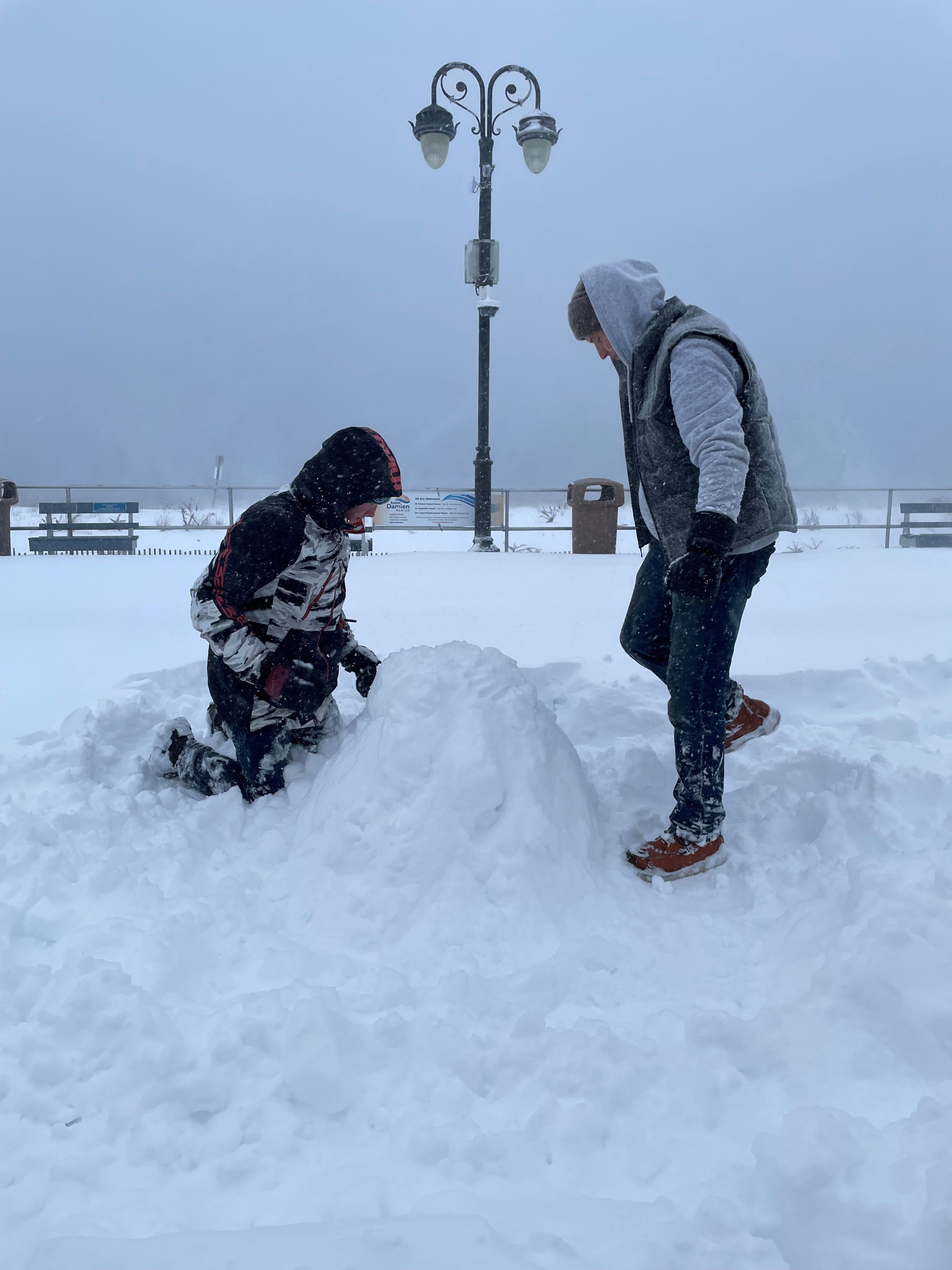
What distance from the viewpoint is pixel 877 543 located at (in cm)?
1591

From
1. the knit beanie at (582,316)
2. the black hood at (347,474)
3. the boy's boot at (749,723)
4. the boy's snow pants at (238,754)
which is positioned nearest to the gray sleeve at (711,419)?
the knit beanie at (582,316)

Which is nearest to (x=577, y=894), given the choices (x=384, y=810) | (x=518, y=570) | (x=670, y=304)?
(x=384, y=810)

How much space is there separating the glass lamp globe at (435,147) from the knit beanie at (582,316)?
385 inches

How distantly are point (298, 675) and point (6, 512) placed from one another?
11393mm

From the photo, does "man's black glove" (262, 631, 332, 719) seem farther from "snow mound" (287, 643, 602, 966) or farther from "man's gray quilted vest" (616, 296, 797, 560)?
"man's gray quilted vest" (616, 296, 797, 560)

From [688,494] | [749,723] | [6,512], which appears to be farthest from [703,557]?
[6,512]

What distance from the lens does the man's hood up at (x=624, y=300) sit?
238cm

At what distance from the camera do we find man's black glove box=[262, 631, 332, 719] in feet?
9.41

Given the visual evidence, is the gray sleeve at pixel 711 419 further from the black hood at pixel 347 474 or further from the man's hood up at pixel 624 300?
the black hood at pixel 347 474

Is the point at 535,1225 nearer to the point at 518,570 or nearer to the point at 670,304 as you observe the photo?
the point at 670,304

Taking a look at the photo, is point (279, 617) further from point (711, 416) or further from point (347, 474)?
point (711, 416)

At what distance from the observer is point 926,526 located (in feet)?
49.6

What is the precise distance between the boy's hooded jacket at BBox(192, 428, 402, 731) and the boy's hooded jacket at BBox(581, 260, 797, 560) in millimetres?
839

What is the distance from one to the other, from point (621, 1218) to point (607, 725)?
2.26 m
